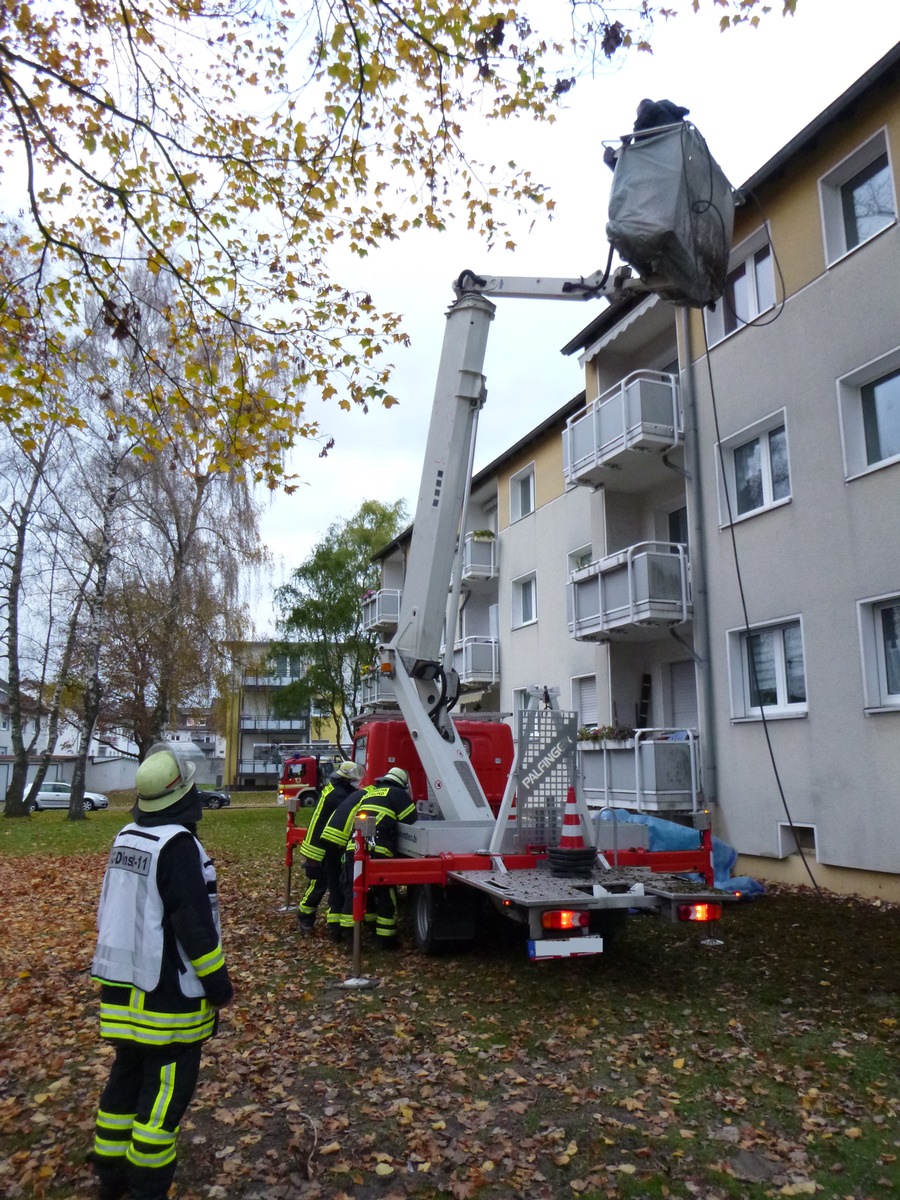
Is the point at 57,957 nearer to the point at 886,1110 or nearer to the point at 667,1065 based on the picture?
the point at 667,1065

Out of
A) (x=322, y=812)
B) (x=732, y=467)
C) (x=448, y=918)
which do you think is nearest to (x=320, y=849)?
(x=322, y=812)

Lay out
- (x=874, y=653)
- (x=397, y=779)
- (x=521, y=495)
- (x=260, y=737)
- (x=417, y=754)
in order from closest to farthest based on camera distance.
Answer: (x=397, y=779) < (x=417, y=754) < (x=874, y=653) < (x=521, y=495) < (x=260, y=737)

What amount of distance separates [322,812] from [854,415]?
8.22 meters

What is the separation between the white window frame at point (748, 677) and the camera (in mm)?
12312

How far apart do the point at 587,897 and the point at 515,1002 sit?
109cm

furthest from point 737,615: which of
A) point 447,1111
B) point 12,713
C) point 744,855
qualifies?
point 12,713

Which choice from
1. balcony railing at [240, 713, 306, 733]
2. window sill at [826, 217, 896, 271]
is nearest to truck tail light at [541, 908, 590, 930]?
window sill at [826, 217, 896, 271]

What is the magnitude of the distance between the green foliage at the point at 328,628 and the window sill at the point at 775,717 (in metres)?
24.1

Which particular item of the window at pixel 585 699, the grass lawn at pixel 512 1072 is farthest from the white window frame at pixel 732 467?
the grass lawn at pixel 512 1072

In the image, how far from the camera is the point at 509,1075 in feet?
17.0

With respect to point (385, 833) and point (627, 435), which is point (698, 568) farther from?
point (385, 833)

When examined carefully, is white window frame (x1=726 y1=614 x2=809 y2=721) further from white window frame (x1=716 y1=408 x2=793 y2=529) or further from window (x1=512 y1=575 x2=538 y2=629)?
window (x1=512 y1=575 x2=538 y2=629)

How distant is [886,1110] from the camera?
4.62 metres

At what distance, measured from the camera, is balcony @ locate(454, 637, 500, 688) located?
23469 millimetres
